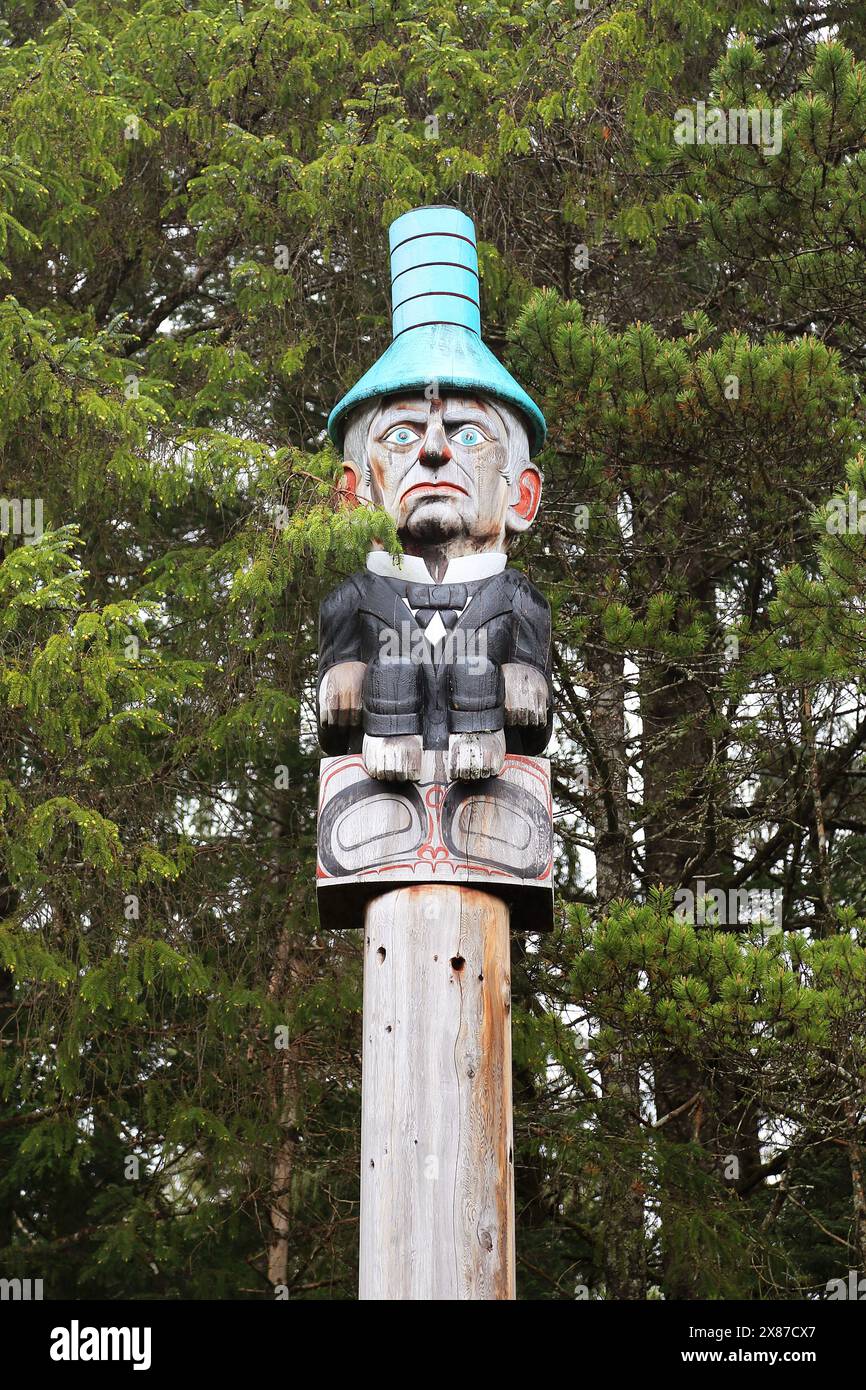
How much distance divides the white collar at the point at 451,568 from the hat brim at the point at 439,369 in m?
0.66

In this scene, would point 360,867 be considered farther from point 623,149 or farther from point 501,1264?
point 623,149

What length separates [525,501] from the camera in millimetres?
6875

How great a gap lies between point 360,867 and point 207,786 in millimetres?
3371

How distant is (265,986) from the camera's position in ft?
29.4

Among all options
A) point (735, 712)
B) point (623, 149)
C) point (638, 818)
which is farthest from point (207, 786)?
point (623, 149)

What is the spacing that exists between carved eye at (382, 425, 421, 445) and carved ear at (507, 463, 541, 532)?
48cm

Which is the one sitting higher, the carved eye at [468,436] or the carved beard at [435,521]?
the carved eye at [468,436]

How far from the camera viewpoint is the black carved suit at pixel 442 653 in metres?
6.02

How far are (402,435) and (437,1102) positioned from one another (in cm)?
262

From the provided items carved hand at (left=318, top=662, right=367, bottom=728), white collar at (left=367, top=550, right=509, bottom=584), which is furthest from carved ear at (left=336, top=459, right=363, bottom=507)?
carved hand at (left=318, top=662, right=367, bottom=728)

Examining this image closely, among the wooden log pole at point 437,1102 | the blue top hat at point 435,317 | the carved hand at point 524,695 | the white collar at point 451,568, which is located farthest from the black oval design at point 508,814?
the blue top hat at point 435,317

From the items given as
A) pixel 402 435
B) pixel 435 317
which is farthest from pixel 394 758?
pixel 435 317

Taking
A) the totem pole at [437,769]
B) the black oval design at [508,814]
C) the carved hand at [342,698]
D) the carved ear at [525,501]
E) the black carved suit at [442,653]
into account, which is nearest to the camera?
the totem pole at [437,769]

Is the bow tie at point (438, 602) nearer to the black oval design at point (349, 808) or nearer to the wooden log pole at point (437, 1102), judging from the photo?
the black oval design at point (349, 808)
